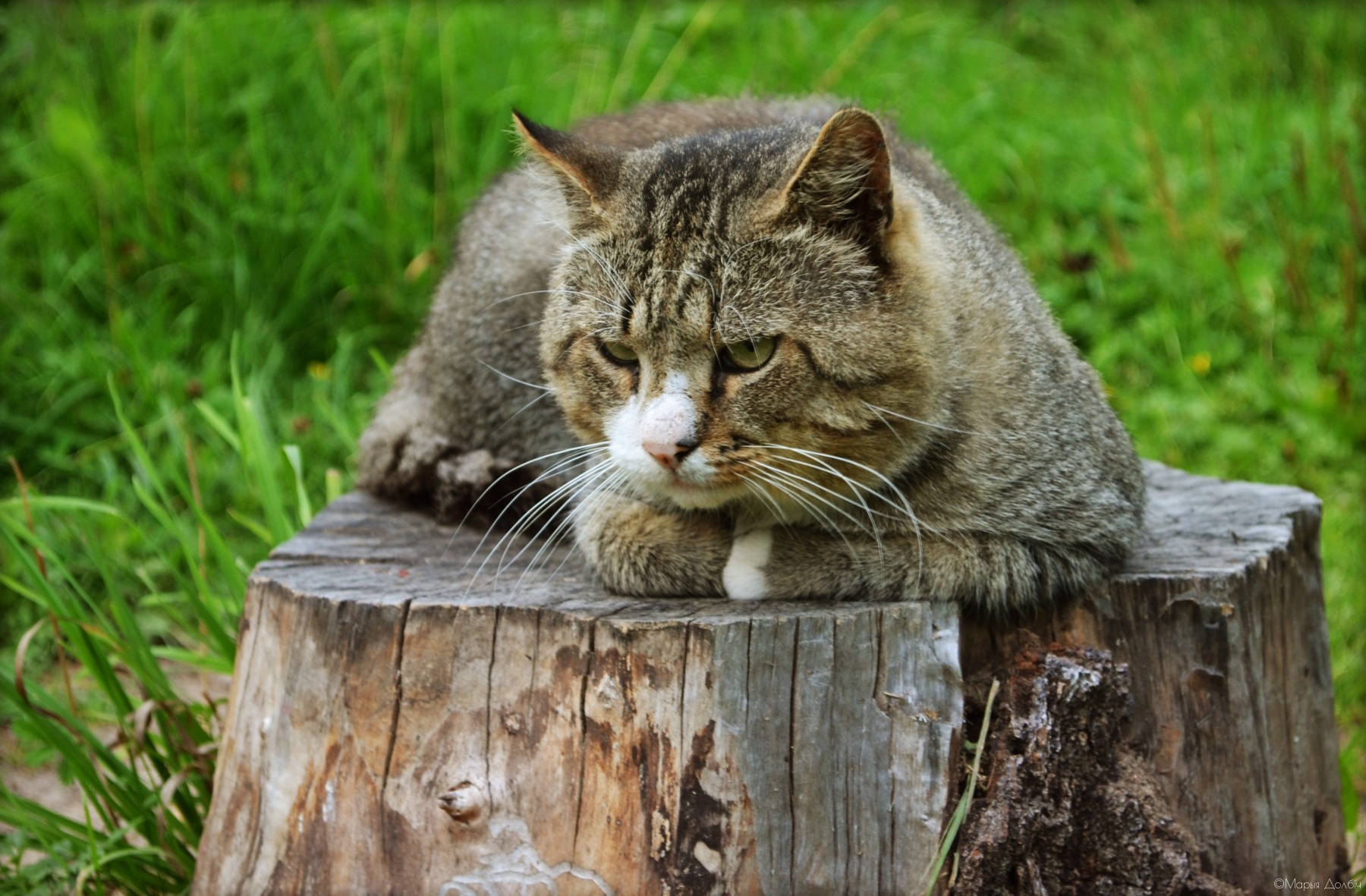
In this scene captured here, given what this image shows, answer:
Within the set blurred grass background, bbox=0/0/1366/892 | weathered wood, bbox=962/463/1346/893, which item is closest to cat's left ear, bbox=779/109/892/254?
weathered wood, bbox=962/463/1346/893

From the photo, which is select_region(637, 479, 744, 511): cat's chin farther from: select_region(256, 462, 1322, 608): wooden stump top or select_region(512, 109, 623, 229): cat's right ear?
select_region(512, 109, 623, 229): cat's right ear

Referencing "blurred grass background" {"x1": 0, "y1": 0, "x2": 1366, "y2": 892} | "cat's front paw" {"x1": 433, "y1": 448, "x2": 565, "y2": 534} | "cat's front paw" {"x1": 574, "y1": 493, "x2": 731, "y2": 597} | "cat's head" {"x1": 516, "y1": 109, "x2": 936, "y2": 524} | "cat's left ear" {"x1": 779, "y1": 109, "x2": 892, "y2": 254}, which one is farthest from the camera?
"blurred grass background" {"x1": 0, "y1": 0, "x2": 1366, "y2": 892}

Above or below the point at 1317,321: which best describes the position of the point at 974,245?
below

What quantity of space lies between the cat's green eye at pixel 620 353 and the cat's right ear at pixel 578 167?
0.82ft

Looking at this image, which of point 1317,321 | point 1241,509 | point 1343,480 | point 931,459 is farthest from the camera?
point 1317,321

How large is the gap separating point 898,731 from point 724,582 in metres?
0.42

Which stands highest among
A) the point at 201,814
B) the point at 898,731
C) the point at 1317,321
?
the point at 1317,321

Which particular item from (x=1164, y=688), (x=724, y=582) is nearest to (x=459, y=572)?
(x=724, y=582)

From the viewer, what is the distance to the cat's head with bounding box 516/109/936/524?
2.17 metres

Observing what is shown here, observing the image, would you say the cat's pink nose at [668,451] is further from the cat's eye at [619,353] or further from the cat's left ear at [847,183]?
the cat's left ear at [847,183]

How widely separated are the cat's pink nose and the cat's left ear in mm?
443

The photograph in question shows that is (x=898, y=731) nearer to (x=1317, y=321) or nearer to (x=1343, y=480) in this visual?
(x=1343, y=480)

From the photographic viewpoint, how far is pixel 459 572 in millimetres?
2621

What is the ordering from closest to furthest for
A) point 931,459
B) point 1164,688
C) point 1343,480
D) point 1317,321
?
point 931,459
point 1164,688
point 1343,480
point 1317,321
